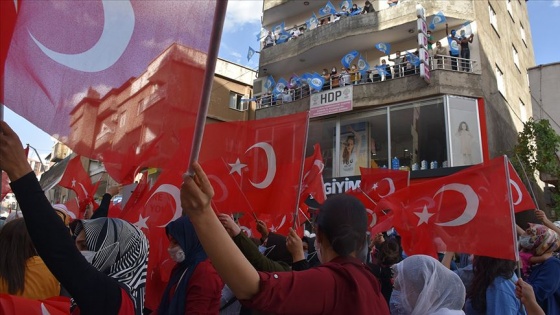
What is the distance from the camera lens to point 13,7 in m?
1.26

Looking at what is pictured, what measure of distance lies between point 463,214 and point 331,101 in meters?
12.8

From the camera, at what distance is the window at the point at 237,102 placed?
23.4 meters

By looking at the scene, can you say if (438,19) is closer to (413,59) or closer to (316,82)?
(413,59)

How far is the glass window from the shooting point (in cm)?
1505

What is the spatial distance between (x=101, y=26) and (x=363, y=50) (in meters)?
18.2

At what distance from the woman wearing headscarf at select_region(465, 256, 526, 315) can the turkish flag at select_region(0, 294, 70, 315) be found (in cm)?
295

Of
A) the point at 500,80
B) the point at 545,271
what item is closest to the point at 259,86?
the point at 500,80

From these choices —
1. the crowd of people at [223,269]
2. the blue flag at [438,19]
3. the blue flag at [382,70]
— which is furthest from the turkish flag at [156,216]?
the blue flag at [438,19]

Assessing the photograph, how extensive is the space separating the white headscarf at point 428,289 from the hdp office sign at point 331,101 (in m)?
14.0

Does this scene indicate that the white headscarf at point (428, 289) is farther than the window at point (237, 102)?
No

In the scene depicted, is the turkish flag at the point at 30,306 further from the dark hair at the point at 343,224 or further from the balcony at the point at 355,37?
the balcony at the point at 355,37

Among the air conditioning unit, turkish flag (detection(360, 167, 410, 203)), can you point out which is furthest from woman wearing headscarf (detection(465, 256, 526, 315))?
the air conditioning unit

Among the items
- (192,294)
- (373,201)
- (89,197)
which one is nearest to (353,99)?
(373,201)

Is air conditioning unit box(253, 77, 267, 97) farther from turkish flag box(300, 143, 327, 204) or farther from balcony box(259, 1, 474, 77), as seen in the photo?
turkish flag box(300, 143, 327, 204)
